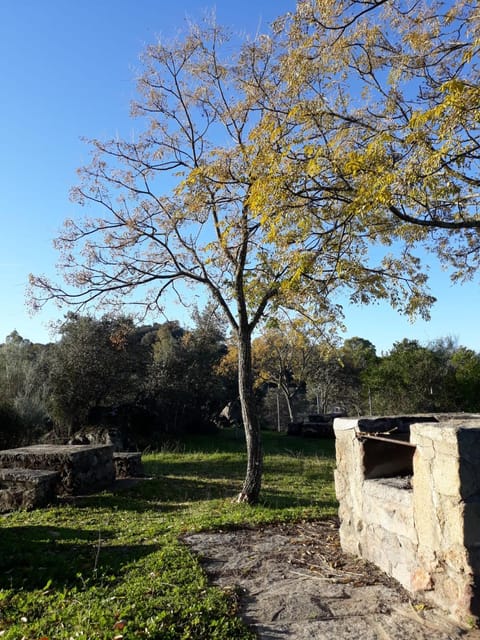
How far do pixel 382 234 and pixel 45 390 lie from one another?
1300 centimetres

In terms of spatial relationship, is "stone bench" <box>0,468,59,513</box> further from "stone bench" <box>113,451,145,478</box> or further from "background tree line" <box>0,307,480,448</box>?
"background tree line" <box>0,307,480,448</box>

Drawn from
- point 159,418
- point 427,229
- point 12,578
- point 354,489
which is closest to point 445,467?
point 354,489

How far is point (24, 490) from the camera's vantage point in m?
8.18

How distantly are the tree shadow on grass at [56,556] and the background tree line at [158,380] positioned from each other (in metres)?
4.51

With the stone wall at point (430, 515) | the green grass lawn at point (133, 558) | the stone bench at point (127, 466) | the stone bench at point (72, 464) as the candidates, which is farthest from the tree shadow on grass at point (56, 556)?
the stone bench at point (127, 466)

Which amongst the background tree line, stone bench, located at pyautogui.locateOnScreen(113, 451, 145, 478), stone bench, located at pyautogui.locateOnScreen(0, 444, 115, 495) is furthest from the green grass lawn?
the background tree line

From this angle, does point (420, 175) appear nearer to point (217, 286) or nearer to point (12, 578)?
point (217, 286)

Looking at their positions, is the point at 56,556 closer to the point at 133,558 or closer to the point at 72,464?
the point at 133,558

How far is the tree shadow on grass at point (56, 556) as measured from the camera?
4.57 metres

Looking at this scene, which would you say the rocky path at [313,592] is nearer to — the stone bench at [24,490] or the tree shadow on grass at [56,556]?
the tree shadow on grass at [56,556]

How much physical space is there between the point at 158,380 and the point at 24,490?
12.8m

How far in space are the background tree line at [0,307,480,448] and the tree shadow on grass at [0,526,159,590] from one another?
177 inches

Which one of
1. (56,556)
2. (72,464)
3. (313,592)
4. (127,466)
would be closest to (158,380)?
(127,466)

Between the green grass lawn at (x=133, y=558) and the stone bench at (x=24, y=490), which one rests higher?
the stone bench at (x=24, y=490)
